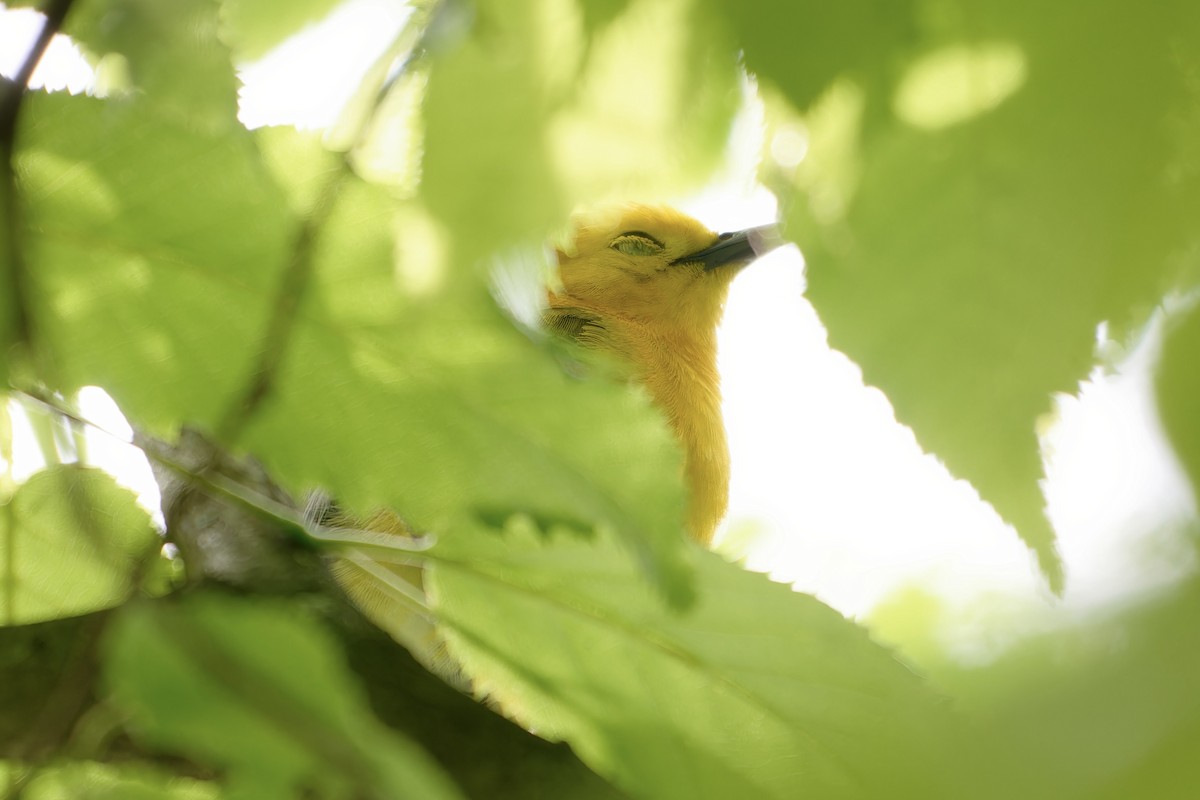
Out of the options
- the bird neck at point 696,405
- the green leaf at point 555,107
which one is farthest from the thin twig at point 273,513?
the bird neck at point 696,405

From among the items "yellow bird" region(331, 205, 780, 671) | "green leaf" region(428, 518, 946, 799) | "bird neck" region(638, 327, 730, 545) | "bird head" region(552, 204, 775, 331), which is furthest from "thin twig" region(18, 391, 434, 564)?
"bird head" region(552, 204, 775, 331)

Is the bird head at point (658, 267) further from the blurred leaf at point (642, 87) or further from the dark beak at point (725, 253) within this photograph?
the blurred leaf at point (642, 87)

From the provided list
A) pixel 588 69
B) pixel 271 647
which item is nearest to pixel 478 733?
pixel 271 647

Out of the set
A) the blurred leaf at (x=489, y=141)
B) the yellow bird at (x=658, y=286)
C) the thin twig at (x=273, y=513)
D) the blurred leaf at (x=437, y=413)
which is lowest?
the thin twig at (x=273, y=513)

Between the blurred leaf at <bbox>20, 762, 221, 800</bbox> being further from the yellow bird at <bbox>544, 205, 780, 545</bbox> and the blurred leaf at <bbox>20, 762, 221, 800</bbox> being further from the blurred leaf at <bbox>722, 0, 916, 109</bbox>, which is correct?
the yellow bird at <bbox>544, 205, 780, 545</bbox>

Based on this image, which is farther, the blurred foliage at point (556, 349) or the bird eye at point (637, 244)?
the bird eye at point (637, 244)
